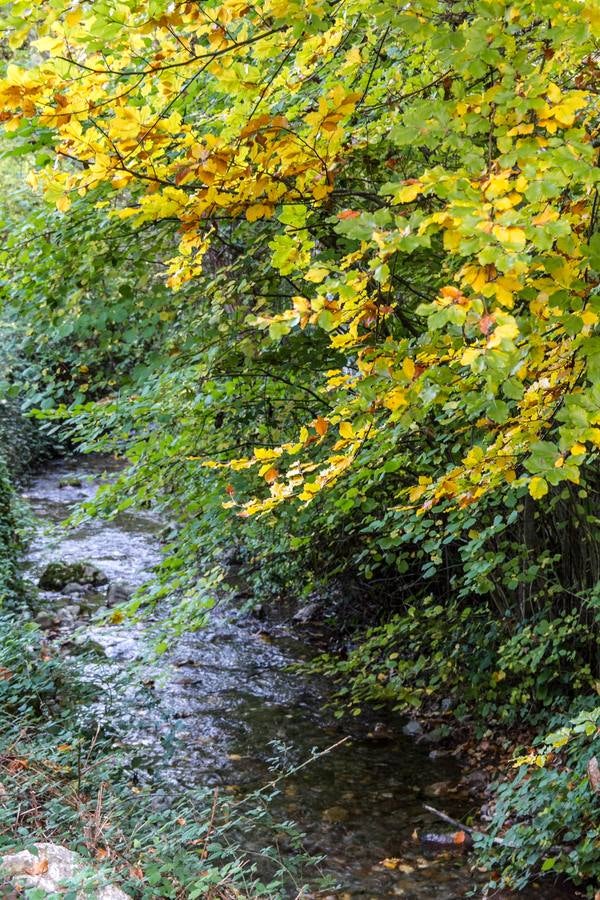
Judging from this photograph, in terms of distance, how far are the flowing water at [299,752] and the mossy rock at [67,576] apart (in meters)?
0.80

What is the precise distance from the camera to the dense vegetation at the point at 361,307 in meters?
1.97

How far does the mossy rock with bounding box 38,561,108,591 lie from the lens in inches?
374

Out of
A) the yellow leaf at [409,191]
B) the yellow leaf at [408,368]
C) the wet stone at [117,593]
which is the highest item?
the yellow leaf at [409,191]

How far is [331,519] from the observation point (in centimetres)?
479

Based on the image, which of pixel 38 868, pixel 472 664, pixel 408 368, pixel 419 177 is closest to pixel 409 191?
pixel 419 177

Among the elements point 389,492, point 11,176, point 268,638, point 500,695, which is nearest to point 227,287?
point 389,492

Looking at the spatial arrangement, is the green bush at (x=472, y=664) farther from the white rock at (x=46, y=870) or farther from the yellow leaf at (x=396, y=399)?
the yellow leaf at (x=396, y=399)

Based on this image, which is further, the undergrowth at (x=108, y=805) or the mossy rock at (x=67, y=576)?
the mossy rock at (x=67, y=576)

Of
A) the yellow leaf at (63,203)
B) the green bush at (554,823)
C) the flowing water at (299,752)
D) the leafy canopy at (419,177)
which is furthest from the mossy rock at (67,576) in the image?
the yellow leaf at (63,203)

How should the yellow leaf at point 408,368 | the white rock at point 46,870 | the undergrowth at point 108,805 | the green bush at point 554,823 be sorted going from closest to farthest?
1. the yellow leaf at point 408,368
2. the white rock at point 46,870
3. the undergrowth at point 108,805
4. the green bush at point 554,823

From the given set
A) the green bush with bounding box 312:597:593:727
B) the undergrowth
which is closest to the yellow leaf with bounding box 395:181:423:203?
the undergrowth

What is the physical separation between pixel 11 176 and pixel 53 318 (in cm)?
1161

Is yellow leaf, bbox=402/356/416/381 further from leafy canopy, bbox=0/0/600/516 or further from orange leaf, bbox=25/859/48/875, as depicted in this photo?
orange leaf, bbox=25/859/48/875

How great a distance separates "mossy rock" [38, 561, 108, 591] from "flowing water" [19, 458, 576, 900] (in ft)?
2.62
